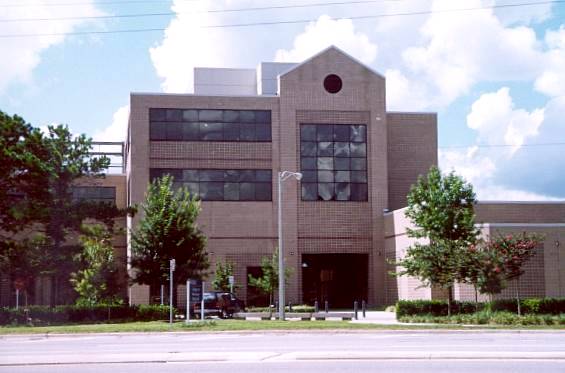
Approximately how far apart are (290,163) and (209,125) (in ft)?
20.2

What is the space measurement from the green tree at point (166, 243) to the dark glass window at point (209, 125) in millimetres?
13377

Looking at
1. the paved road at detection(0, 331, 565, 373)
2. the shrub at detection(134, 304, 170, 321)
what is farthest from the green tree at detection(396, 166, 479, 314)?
the paved road at detection(0, 331, 565, 373)

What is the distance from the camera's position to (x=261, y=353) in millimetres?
18297

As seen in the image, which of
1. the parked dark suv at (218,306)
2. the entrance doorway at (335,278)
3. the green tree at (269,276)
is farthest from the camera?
the entrance doorway at (335,278)

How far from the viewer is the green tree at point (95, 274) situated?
45219 millimetres

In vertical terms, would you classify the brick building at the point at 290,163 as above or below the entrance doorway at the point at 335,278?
above

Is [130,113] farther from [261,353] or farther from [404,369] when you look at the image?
[404,369]

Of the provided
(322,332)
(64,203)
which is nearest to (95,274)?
(64,203)

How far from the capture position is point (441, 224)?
125 ft

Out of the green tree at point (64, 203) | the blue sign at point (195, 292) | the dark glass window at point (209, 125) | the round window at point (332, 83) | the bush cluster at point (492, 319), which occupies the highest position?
the round window at point (332, 83)

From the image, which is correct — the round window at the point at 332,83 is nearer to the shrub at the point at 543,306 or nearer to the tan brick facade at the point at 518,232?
the tan brick facade at the point at 518,232

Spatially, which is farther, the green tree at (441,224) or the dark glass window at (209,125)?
the dark glass window at (209,125)

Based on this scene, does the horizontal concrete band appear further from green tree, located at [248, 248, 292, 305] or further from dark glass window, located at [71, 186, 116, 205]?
dark glass window, located at [71, 186, 116, 205]

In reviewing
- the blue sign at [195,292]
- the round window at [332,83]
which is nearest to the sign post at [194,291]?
the blue sign at [195,292]
